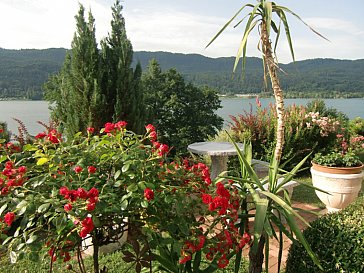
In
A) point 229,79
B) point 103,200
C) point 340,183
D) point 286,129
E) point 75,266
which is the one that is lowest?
point 75,266

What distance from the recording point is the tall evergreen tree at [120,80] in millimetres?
4484

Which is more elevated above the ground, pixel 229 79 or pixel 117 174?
pixel 229 79

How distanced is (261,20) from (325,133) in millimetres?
5016

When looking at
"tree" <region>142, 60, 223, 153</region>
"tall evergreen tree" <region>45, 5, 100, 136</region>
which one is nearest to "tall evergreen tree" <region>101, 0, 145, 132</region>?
"tall evergreen tree" <region>45, 5, 100, 136</region>

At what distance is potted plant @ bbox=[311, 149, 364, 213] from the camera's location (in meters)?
3.70

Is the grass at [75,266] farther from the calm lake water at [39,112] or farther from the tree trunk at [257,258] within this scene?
the calm lake water at [39,112]

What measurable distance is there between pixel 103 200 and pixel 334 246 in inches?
62.1

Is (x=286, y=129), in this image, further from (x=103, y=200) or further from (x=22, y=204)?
(x=22, y=204)

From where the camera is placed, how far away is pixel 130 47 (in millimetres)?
4688

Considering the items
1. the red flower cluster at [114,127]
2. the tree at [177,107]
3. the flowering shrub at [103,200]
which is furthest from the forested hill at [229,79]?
the flowering shrub at [103,200]

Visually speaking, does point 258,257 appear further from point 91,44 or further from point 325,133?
Answer: point 325,133

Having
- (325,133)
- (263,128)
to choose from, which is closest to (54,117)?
(263,128)

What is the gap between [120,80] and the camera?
450 cm

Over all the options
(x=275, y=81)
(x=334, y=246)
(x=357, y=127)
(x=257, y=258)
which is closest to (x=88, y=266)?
(x=257, y=258)
